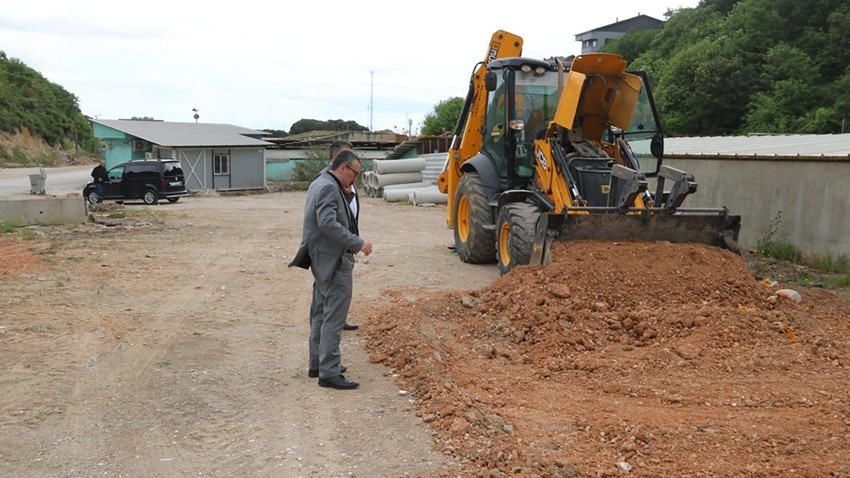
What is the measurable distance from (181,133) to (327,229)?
32.2 meters

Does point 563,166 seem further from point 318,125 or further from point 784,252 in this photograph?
point 318,125

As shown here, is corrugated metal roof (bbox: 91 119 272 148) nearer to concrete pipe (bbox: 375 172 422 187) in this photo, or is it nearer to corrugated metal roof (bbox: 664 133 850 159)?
concrete pipe (bbox: 375 172 422 187)

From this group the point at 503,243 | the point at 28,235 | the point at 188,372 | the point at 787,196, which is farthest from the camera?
the point at 28,235

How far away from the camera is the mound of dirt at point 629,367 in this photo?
4113 mm

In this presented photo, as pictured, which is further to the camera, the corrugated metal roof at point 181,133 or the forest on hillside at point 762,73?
the corrugated metal roof at point 181,133

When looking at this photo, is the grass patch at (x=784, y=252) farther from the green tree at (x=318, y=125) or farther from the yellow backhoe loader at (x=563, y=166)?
the green tree at (x=318, y=125)

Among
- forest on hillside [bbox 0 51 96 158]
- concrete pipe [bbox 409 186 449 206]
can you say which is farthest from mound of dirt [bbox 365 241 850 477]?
forest on hillside [bbox 0 51 96 158]

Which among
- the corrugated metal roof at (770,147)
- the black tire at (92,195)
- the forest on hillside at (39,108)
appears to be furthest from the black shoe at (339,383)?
the forest on hillside at (39,108)

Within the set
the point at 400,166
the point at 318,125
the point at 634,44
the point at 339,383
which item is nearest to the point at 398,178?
the point at 400,166

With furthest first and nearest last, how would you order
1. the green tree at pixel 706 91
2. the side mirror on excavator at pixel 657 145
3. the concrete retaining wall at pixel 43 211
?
the green tree at pixel 706 91 → the concrete retaining wall at pixel 43 211 → the side mirror on excavator at pixel 657 145

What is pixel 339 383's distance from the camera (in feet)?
17.7

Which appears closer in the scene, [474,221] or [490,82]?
[490,82]

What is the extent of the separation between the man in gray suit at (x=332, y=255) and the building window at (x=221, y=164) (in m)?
29.5

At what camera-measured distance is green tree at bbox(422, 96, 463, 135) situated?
50397mm
